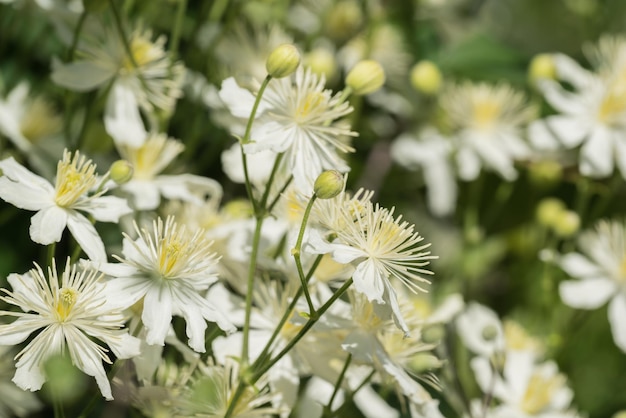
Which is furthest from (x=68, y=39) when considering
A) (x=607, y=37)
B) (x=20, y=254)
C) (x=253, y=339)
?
(x=607, y=37)

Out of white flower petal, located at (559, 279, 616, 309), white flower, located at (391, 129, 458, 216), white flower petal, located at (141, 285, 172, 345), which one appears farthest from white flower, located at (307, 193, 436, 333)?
white flower, located at (391, 129, 458, 216)

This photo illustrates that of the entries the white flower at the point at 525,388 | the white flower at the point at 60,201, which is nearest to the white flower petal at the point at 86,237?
the white flower at the point at 60,201

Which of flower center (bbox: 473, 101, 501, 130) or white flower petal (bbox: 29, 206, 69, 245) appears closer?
white flower petal (bbox: 29, 206, 69, 245)

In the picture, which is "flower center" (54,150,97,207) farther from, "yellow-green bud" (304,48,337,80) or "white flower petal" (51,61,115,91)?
"yellow-green bud" (304,48,337,80)

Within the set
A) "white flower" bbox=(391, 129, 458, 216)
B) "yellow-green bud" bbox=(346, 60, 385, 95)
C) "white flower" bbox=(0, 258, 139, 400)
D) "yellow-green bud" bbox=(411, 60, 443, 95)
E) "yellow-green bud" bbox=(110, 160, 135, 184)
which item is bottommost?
"white flower" bbox=(0, 258, 139, 400)

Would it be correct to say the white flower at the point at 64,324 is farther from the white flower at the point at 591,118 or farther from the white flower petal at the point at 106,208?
the white flower at the point at 591,118

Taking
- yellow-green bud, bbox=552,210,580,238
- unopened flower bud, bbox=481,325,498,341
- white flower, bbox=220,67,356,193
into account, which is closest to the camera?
white flower, bbox=220,67,356,193
